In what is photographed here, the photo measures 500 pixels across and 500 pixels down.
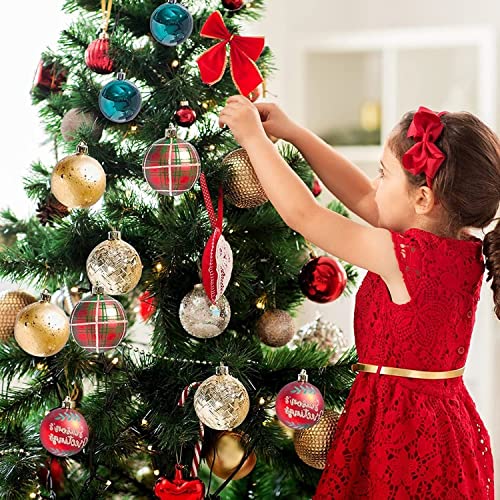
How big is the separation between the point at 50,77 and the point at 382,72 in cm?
189

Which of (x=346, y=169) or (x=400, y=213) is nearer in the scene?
(x=400, y=213)

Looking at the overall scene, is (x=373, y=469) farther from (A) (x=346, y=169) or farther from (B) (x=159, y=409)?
(A) (x=346, y=169)

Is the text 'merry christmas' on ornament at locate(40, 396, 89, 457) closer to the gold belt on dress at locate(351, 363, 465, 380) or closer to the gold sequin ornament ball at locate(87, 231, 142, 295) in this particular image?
Result: the gold sequin ornament ball at locate(87, 231, 142, 295)

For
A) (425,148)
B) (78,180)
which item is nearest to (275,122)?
(425,148)

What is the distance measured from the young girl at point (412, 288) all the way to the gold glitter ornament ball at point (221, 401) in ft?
0.66

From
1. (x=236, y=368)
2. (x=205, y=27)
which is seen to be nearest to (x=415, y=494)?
(x=236, y=368)

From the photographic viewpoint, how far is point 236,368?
47.8 inches

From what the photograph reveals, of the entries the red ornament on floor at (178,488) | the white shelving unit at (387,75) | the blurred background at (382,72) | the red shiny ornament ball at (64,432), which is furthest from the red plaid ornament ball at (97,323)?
the white shelving unit at (387,75)

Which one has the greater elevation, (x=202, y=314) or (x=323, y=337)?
(x=202, y=314)

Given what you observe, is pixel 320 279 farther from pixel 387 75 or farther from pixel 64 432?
pixel 387 75

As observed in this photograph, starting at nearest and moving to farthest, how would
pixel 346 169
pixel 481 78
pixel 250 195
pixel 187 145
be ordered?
pixel 187 145
pixel 250 195
pixel 346 169
pixel 481 78

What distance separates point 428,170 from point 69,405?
61 centimetres

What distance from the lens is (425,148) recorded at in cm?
124

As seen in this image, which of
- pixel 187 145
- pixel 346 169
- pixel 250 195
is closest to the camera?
pixel 187 145
